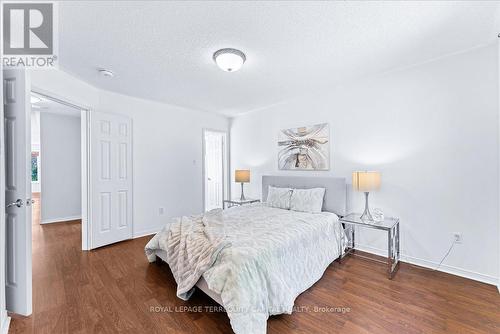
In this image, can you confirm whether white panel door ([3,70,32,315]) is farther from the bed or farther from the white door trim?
the bed

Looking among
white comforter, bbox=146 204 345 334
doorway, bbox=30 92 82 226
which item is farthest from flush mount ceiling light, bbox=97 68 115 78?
doorway, bbox=30 92 82 226

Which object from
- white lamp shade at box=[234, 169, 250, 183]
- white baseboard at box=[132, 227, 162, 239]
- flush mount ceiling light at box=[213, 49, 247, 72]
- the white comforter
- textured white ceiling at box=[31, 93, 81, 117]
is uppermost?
textured white ceiling at box=[31, 93, 81, 117]

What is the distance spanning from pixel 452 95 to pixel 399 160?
2.87 feet

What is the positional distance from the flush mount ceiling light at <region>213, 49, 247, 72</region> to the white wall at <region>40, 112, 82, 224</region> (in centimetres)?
486

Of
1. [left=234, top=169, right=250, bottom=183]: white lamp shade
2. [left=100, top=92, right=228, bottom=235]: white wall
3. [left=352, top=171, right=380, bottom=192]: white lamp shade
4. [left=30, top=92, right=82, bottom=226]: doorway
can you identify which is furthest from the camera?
[left=30, top=92, right=82, bottom=226]: doorway

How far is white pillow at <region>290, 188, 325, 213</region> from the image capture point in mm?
3180

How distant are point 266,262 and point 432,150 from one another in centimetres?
237

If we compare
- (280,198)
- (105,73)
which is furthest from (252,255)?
(105,73)

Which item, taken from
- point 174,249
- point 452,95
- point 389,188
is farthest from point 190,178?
point 452,95

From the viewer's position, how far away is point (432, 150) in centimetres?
256

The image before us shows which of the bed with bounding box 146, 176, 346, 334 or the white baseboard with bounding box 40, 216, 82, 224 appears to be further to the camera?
the white baseboard with bounding box 40, 216, 82, 224

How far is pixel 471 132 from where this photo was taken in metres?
2.33

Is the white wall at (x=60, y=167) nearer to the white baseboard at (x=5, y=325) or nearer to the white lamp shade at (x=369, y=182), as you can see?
the white baseboard at (x=5, y=325)

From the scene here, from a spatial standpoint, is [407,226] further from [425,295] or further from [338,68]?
[338,68]
